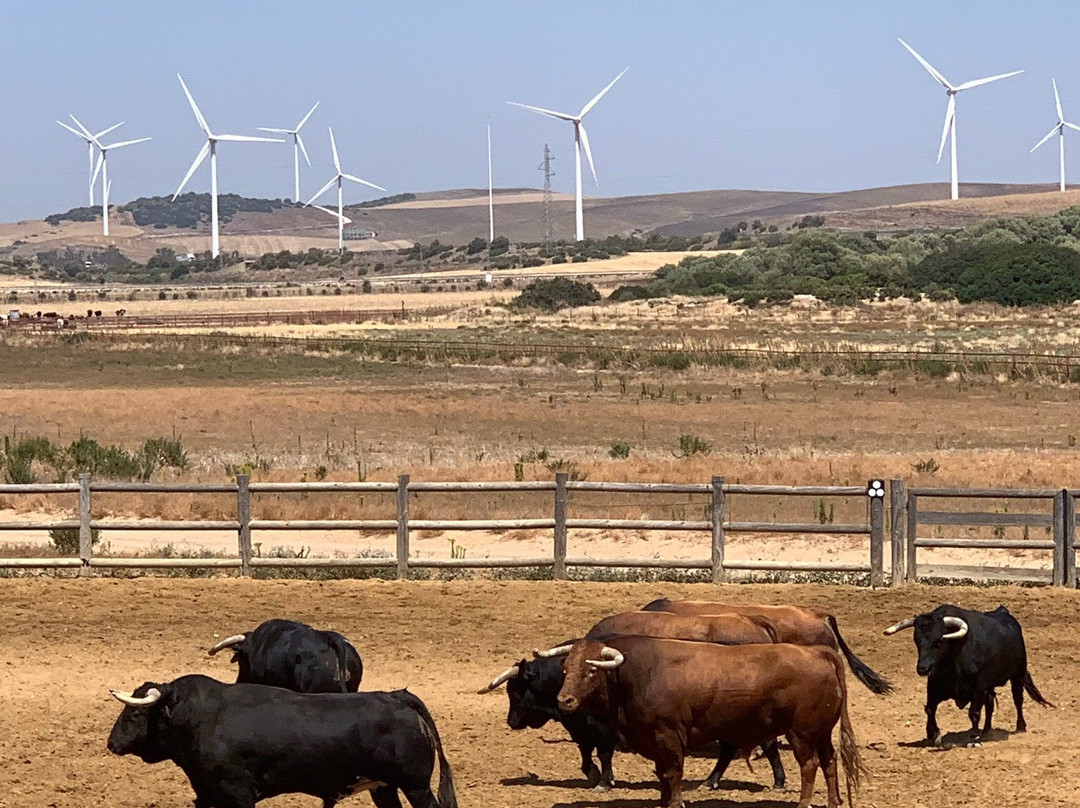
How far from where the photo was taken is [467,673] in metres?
14.8

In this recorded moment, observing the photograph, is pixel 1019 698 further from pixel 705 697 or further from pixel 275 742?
pixel 275 742

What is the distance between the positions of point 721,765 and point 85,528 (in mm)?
10470

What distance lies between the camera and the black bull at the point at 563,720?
37.1 ft

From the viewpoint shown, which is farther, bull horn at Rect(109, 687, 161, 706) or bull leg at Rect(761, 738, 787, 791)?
bull leg at Rect(761, 738, 787, 791)

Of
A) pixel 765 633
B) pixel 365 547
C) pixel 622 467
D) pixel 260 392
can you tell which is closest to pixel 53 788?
pixel 765 633

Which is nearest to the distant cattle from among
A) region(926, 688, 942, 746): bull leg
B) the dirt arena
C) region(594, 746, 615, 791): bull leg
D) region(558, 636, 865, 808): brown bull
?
region(594, 746, 615, 791): bull leg

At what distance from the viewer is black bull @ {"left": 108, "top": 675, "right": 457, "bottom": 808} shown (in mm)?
9328

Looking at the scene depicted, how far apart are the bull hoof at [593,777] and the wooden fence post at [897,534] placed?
7698 millimetres

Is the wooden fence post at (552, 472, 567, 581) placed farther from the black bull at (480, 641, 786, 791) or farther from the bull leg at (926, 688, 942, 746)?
the black bull at (480, 641, 786, 791)

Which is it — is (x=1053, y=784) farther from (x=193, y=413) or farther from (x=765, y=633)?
(x=193, y=413)

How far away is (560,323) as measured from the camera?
76.1 metres

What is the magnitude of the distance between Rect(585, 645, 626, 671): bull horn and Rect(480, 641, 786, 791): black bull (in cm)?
94

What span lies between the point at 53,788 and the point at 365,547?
11321mm

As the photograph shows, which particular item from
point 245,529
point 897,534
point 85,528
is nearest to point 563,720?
point 897,534
